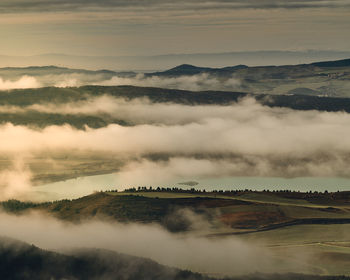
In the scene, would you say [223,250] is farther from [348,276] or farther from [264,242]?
[348,276]

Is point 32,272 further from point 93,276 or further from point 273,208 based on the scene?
point 273,208

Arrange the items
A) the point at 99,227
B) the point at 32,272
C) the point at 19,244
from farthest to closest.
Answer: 1. the point at 99,227
2. the point at 19,244
3. the point at 32,272

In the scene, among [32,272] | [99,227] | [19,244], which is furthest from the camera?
[99,227]

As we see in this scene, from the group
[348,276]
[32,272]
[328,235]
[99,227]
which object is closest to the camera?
[348,276]

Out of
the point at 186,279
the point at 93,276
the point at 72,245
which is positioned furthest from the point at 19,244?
the point at 186,279

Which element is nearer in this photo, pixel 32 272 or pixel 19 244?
pixel 32 272

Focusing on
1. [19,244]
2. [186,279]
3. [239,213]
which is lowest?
[186,279]

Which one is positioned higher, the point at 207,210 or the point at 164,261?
the point at 207,210

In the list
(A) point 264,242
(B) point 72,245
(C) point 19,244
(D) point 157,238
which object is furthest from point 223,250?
(C) point 19,244

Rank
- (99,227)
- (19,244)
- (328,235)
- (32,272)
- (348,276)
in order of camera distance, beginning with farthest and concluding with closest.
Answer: (99,227)
(328,235)
(19,244)
(32,272)
(348,276)
